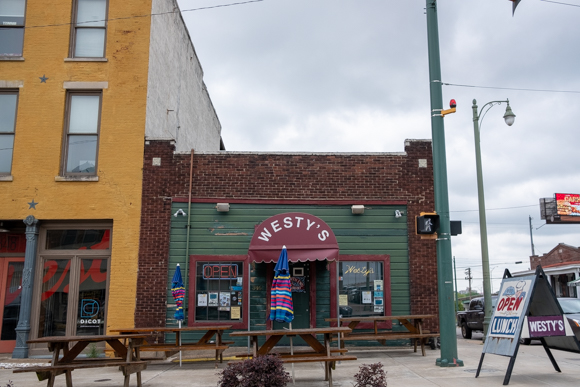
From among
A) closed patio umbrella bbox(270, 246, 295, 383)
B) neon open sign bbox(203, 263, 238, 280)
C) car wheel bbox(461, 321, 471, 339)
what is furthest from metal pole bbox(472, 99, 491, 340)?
closed patio umbrella bbox(270, 246, 295, 383)

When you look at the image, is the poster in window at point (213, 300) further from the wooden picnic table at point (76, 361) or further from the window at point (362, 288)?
the wooden picnic table at point (76, 361)

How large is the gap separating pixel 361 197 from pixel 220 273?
13.7 ft

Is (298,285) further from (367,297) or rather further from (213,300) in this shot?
(213,300)

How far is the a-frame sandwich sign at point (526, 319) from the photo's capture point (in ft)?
28.0

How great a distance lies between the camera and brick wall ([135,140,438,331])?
13.5m

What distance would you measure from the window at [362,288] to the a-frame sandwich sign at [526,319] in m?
4.40

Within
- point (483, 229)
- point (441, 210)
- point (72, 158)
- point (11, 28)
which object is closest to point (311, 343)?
point (441, 210)

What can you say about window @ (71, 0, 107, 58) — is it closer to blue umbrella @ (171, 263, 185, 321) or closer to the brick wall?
the brick wall

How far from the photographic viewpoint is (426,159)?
46.1 feet

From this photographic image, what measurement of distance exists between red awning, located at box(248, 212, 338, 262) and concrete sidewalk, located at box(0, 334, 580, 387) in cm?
242

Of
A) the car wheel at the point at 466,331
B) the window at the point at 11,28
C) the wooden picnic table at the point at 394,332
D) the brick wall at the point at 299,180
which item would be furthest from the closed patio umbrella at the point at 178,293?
the car wheel at the point at 466,331

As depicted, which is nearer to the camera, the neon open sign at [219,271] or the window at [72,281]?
the window at [72,281]

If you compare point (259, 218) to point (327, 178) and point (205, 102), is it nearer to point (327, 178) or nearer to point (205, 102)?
point (327, 178)

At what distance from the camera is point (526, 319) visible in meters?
8.77
